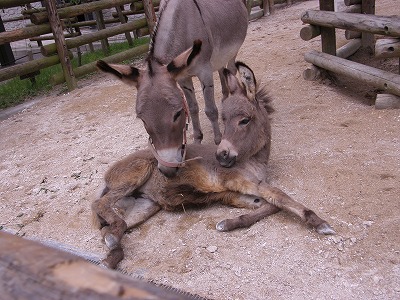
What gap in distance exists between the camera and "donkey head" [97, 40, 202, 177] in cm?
315

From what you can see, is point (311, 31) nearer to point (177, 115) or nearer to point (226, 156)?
point (226, 156)

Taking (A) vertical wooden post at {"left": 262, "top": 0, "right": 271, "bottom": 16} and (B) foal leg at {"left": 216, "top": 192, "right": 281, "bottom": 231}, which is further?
(A) vertical wooden post at {"left": 262, "top": 0, "right": 271, "bottom": 16}

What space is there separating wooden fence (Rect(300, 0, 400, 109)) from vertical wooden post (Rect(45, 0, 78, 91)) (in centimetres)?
451

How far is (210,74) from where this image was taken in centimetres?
425

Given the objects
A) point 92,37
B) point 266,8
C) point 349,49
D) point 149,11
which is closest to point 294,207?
point 349,49

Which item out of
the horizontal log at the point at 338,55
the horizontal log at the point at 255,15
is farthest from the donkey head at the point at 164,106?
the horizontal log at the point at 255,15

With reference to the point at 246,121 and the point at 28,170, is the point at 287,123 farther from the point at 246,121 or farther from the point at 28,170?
the point at 28,170

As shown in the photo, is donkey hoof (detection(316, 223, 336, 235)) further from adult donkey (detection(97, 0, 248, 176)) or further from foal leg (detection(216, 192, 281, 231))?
adult donkey (detection(97, 0, 248, 176))

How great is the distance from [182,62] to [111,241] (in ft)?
4.86

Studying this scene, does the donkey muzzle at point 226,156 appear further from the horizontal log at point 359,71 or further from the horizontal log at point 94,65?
the horizontal log at point 94,65

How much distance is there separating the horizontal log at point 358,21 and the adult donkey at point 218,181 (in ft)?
6.79

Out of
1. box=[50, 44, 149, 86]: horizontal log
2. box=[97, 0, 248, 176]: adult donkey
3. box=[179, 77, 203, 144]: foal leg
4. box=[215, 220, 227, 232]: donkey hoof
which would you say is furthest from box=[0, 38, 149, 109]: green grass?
box=[215, 220, 227, 232]: donkey hoof

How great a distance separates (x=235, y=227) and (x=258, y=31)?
8.31 metres

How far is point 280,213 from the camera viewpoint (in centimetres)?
321
